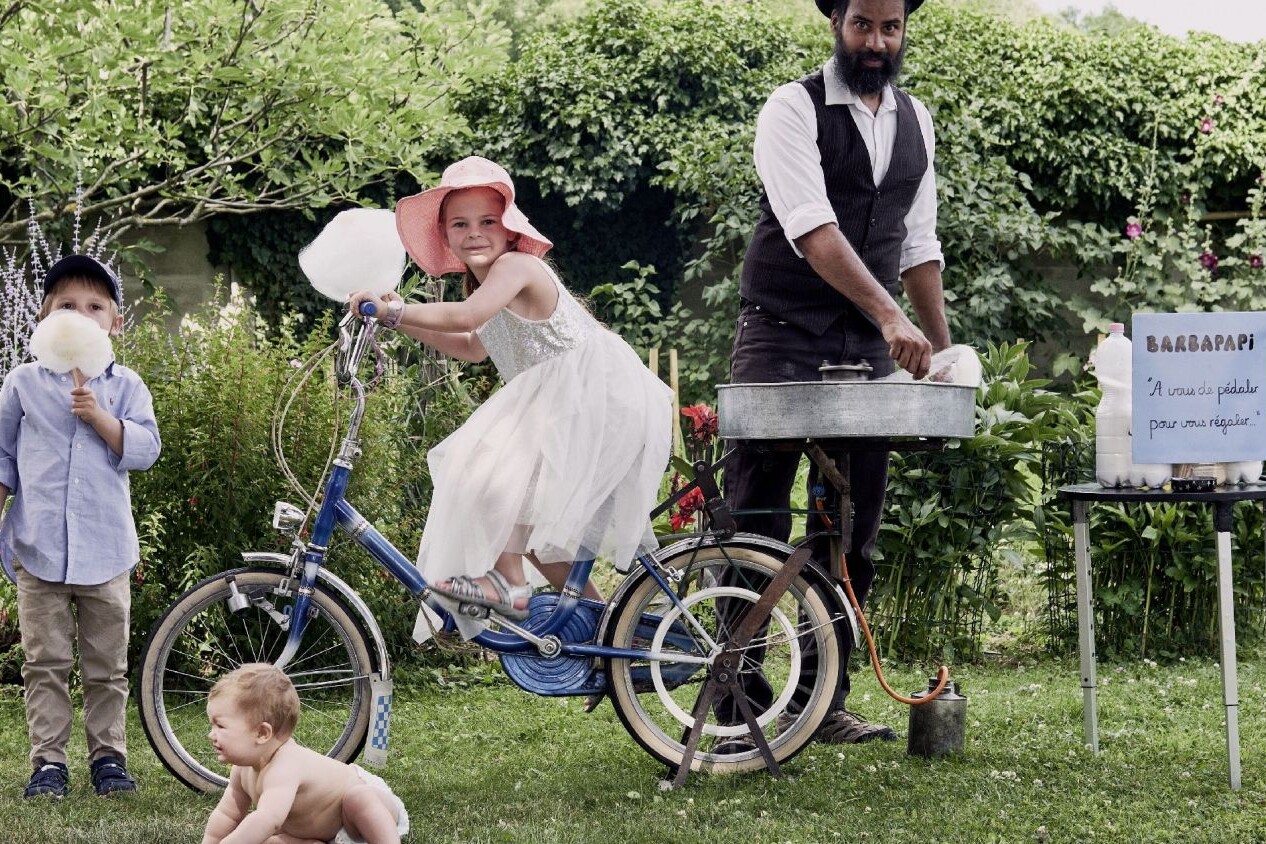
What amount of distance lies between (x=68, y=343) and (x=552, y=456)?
1128 mm

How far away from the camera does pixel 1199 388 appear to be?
3266 millimetres

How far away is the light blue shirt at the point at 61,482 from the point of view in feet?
10.6

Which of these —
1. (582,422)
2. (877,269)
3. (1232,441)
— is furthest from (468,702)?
(1232,441)

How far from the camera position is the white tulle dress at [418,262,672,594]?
315cm

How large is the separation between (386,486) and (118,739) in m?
1.62

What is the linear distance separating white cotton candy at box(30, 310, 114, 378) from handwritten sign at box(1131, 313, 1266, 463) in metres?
2.39

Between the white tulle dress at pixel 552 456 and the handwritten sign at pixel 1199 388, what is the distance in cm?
110

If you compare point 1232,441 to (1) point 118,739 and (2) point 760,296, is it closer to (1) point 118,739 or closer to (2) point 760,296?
(2) point 760,296

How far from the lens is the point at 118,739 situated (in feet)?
11.0

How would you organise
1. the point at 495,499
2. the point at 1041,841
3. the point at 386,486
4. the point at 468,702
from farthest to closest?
the point at 386,486, the point at 468,702, the point at 495,499, the point at 1041,841

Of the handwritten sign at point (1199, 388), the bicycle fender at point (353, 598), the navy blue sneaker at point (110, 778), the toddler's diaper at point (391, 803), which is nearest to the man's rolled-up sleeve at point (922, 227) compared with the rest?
the handwritten sign at point (1199, 388)

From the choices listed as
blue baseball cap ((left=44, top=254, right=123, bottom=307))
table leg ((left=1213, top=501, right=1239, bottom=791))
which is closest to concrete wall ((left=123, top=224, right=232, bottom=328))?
blue baseball cap ((left=44, top=254, right=123, bottom=307))

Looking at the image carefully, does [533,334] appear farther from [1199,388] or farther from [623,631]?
[1199,388]

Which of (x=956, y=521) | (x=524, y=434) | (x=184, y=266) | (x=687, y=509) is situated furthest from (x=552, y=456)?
(x=184, y=266)
